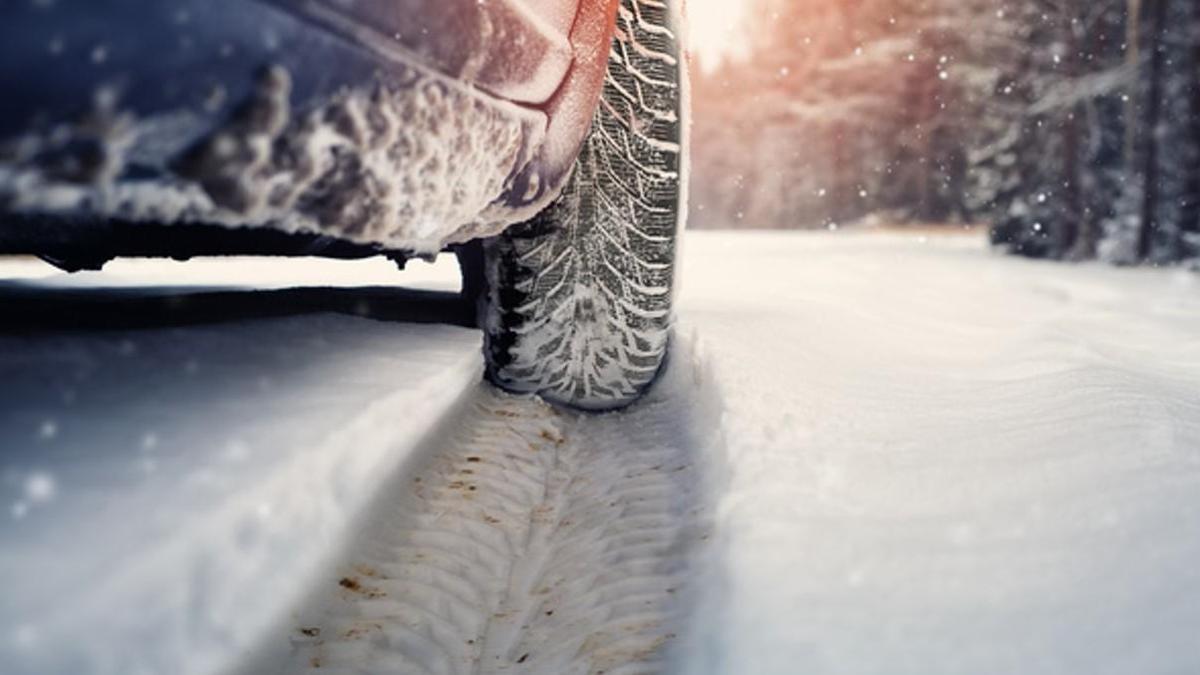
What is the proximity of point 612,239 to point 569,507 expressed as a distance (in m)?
0.59

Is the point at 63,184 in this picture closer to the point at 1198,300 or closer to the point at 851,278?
the point at 851,278

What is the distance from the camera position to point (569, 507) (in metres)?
1.55

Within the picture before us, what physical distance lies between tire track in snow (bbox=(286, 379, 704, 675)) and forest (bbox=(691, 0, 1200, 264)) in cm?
554

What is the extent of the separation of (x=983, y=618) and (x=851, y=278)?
12.0ft

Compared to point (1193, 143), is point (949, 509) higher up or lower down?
higher up

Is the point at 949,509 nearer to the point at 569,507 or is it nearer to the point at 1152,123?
the point at 569,507

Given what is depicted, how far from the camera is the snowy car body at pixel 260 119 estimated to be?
24.6 inches

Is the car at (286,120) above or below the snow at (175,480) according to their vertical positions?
above

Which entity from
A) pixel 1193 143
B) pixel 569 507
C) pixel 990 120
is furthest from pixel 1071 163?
pixel 569 507

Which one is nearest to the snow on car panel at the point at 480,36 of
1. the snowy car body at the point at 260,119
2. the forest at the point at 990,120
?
the snowy car body at the point at 260,119

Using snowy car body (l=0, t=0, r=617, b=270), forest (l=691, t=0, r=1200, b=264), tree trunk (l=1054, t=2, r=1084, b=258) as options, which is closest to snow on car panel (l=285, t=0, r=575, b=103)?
snowy car body (l=0, t=0, r=617, b=270)

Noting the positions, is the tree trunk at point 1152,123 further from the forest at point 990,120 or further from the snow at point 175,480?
the snow at point 175,480

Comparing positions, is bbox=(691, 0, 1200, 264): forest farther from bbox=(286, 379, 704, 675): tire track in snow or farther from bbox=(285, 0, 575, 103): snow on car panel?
bbox=(285, 0, 575, 103): snow on car panel

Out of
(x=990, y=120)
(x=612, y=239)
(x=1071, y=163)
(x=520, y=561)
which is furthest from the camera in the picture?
(x=990, y=120)
